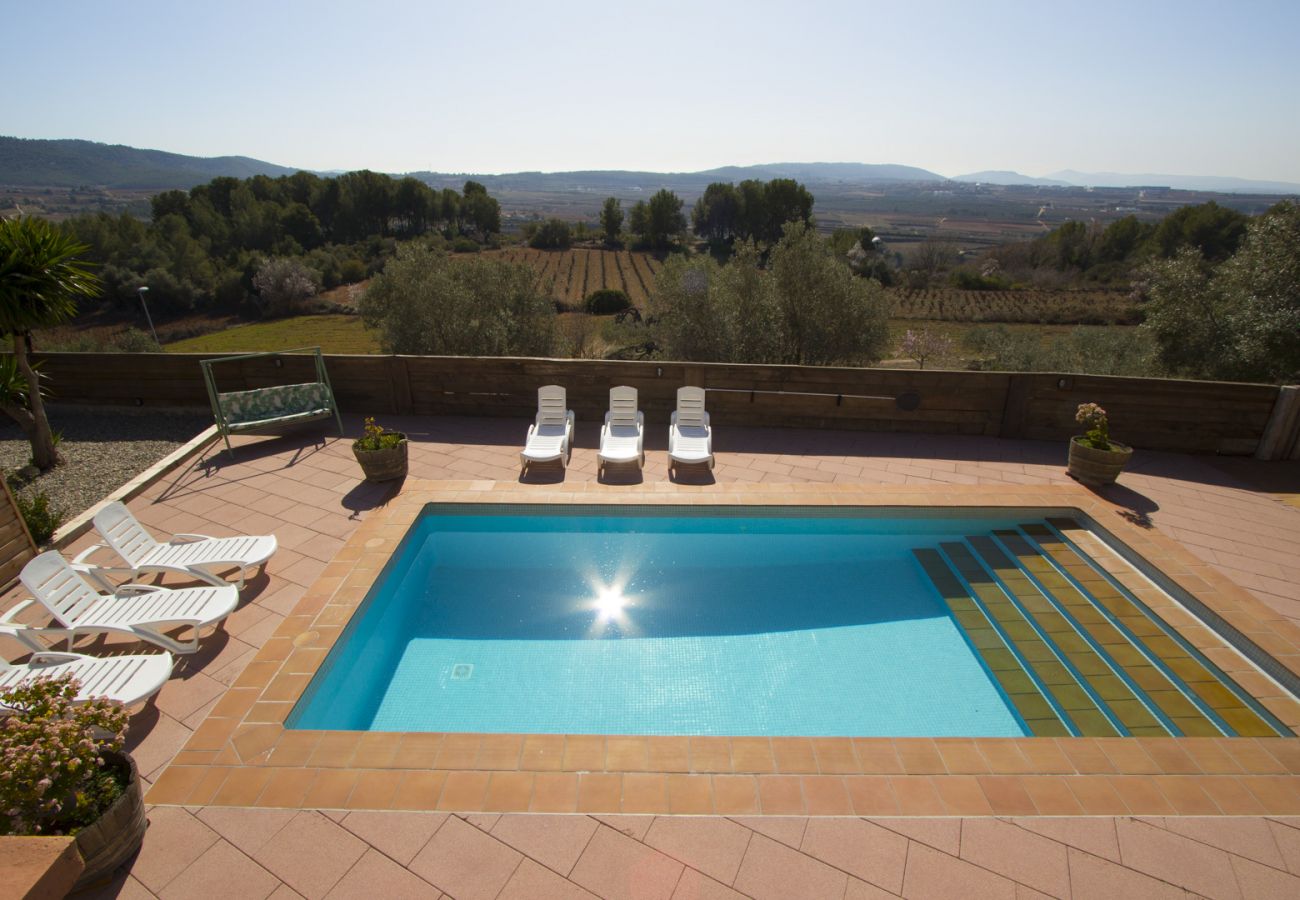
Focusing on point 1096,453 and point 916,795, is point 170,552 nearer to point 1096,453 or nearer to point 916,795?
point 916,795

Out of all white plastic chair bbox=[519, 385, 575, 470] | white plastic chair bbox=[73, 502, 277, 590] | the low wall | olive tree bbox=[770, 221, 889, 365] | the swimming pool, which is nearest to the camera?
the swimming pool

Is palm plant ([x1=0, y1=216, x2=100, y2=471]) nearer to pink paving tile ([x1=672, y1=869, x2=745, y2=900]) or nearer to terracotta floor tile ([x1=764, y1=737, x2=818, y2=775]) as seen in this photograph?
pink paving tile ([x1=672, y1=869, x2=745, y2=900])

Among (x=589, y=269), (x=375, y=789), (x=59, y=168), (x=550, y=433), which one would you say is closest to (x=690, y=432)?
(x=550, y=433)

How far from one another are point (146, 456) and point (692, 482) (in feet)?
26.4

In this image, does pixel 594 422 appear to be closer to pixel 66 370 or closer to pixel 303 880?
pixel 303 880

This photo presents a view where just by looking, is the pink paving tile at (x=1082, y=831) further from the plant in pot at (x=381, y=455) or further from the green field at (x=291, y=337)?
the green field at (x=291, y=337)

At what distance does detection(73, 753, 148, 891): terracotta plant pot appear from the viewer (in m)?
3.15

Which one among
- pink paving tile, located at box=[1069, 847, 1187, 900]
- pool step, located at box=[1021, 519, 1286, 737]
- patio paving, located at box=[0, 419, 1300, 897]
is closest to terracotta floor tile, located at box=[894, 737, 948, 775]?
patio paving, located at box=[0, 419, 1300, 897]

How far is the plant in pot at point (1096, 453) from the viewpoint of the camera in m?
7.80

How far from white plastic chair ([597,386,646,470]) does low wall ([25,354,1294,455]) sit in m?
0.84

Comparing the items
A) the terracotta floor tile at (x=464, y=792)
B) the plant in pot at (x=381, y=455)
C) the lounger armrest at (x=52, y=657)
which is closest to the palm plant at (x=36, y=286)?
the plant in pot at (x=381, y=455)

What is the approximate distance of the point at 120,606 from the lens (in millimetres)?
5086

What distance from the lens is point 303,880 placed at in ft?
10.9

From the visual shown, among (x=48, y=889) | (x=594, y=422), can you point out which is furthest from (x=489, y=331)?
(x=48, y=889)
